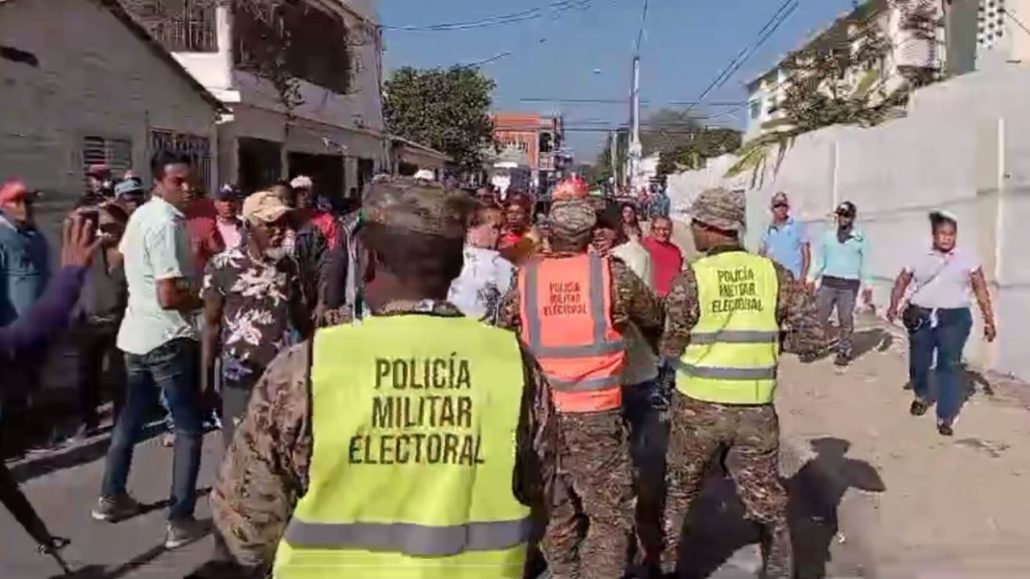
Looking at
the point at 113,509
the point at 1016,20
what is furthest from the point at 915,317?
the point at 1016,20

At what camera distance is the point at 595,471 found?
195 inches

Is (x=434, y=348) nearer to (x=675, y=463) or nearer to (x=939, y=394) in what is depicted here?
(x=675, y=463)

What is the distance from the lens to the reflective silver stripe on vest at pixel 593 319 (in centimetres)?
488

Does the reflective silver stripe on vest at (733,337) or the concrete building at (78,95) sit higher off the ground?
the concrete building at (78,95)

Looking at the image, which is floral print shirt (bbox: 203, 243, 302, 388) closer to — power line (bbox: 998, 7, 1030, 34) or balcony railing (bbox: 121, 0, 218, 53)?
power line (bbox: 998, 7, 1030, 34)

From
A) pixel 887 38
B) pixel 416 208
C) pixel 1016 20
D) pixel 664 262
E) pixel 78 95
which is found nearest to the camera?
pixel 416 208

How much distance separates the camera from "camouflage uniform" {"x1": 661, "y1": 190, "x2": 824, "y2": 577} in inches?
198

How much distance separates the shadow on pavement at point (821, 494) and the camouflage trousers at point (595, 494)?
4.03 ft

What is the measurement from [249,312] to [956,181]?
8605mm

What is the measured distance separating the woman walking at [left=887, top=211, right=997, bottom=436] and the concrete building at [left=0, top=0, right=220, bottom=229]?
276 inches

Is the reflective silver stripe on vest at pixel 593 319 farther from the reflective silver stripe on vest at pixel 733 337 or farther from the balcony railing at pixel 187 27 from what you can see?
the balcony railing at pixel 187 27

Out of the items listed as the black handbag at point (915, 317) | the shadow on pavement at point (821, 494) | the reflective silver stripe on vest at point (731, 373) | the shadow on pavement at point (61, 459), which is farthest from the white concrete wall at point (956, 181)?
the shadow on pavement at point (61, 459)

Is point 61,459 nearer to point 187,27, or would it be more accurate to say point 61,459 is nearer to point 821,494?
point 821,494

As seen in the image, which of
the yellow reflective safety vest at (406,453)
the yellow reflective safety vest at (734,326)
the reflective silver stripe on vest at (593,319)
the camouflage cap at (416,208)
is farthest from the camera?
the yellow reflective safety vest at (734,326)
